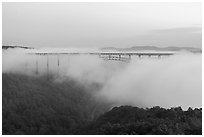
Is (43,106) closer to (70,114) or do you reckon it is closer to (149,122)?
(70,114)

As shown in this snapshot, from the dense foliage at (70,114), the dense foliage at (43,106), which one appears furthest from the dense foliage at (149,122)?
the dense foliage at (43,106)

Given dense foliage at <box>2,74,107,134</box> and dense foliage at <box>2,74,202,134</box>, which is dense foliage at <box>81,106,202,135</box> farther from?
dense foliage at <box>2,74,107,134</box>

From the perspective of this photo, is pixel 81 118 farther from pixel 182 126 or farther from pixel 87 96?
pixel 182 126

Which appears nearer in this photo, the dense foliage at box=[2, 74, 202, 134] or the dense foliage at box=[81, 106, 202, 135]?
the dense foliage at box=[81, 106, 202, 135]

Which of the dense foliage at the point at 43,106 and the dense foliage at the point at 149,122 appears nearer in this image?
the dense foliage at the point at 149,122

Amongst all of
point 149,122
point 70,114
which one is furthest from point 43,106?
point 149,122

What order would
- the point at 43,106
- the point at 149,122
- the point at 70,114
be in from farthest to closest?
the point at 70,114, the point at 43,106, the point at 149,122

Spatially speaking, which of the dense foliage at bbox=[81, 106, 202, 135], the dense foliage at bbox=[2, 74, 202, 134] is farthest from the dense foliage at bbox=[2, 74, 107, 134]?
the dense foliage at bbox=[81, 106, 202, 135]

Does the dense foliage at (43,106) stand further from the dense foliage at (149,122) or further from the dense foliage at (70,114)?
the dense foliage at (149,122)

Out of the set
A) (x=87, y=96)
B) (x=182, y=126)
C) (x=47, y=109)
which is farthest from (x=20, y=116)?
(x=182, y=126)
